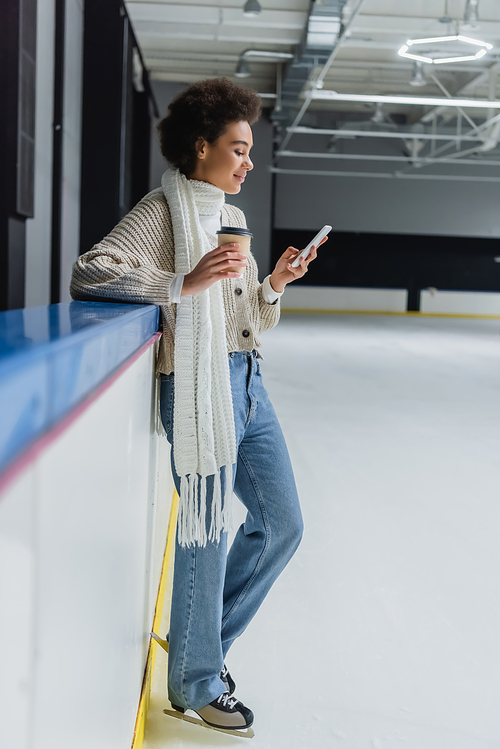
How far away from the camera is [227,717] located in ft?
5.23

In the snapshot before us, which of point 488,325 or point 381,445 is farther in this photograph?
point 488,325

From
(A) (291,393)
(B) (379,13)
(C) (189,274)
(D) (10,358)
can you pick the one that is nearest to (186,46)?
(B) (379,13)

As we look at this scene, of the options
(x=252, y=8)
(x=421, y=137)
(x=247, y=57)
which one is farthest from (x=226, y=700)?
(x=421, y=137)

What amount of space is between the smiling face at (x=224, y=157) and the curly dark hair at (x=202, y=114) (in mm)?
13

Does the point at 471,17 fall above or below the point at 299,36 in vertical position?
below

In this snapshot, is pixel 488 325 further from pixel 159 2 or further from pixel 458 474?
pixel 458 474

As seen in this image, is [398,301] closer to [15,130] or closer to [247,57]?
[247,57]

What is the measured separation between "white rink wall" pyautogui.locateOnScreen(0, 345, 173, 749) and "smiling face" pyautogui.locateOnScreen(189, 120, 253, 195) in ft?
1.65

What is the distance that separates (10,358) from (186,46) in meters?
12.4

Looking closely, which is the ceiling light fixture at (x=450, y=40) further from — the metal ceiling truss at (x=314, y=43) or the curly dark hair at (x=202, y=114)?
the curly dark hair at (x=202, y=114)

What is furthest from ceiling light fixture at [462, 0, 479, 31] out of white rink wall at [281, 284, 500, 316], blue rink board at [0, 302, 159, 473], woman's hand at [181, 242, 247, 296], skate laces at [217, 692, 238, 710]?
white rink wall at [281, 284, 500, 316]

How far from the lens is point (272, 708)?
5.56 ft

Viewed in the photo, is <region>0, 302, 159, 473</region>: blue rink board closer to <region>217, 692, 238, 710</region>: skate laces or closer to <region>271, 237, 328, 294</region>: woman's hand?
<region>271, 237, 328, 294</region>: woman's hand

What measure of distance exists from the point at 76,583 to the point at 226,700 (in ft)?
3.56
